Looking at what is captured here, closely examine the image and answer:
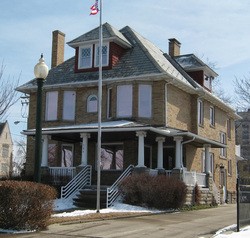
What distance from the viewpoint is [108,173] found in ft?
87.5

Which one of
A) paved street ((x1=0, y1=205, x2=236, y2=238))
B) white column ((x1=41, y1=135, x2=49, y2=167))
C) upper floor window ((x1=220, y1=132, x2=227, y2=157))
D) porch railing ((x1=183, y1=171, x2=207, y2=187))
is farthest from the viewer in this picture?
upper floor window ((x1=220, y1=132, x2=227, y2=157))

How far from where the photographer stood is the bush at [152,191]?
20438 mm

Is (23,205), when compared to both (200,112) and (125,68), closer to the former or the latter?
(125,68)

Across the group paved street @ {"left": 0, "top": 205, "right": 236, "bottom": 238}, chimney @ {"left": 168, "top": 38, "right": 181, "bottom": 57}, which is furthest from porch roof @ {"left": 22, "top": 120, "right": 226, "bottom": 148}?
chimney @ {"left": 168, "top": 38, "right": 181, "bottom": 57}

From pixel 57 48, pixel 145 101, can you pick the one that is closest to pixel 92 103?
pixel 145 101

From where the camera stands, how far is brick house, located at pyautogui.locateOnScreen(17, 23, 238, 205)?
25125 mm

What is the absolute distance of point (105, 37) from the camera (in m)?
28.4

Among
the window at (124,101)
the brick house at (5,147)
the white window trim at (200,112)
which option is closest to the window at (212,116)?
the white window trim at (200,112)

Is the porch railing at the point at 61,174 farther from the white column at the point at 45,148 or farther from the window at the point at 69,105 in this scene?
the window at the point at 69,105

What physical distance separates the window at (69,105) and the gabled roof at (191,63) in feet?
28.1

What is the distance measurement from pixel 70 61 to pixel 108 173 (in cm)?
939

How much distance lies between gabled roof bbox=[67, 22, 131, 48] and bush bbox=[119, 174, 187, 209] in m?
10.3

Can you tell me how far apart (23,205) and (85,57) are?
18.4m

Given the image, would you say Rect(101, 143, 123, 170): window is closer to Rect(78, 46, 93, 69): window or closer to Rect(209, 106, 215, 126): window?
Rect(78, 46, 93, 69): window
